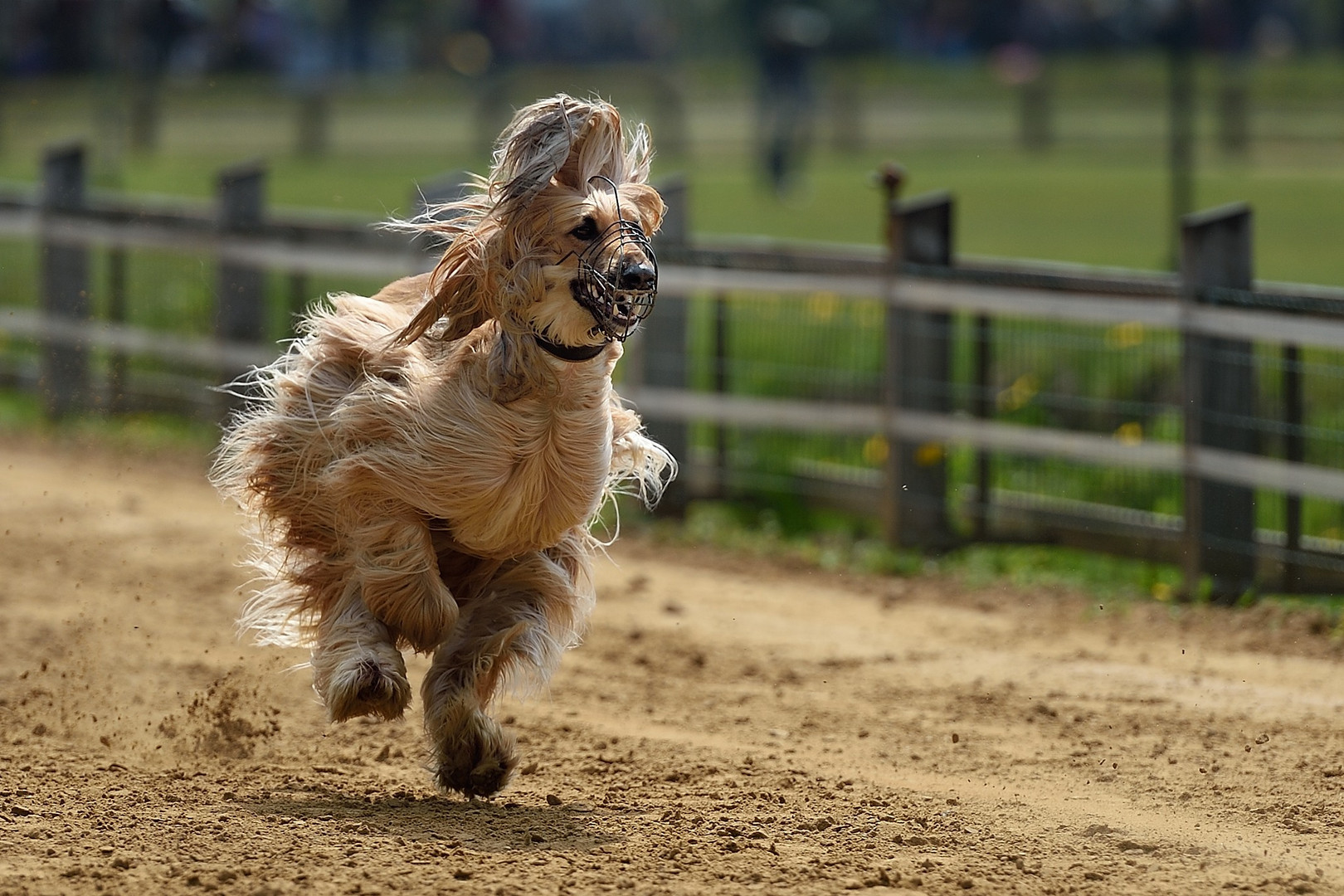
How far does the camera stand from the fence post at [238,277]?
978 centimetres

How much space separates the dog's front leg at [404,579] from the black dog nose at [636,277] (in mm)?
894

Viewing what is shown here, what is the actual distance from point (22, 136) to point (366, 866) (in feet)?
71.1

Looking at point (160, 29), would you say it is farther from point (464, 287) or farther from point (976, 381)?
point (464, 287)

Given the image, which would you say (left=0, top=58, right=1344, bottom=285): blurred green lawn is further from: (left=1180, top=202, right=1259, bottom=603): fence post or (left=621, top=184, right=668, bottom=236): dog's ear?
(left=621, top=184, right=668, bottom=236): dog's ear

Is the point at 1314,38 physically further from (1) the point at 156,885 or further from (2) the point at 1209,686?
(1) the point at 156,885

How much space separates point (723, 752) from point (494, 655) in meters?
0.78

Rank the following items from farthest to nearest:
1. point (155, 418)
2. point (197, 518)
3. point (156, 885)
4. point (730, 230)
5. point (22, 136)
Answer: point (22, 136)
point (730, 230)
point (155, 418)
point (197, 518)
point (156, 885)

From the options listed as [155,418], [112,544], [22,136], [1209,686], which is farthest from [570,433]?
[22,136]

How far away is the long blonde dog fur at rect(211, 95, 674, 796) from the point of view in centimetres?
406

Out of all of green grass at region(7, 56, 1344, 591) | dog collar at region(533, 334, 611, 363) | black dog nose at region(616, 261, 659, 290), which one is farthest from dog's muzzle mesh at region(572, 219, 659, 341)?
green grass at region(7, 56, 1344, 591)

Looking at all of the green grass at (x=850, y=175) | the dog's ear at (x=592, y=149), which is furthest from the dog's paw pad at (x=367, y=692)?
the green grass at (x=850, y=175)

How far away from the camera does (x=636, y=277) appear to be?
3.81m

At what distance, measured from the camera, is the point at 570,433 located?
4168 mm

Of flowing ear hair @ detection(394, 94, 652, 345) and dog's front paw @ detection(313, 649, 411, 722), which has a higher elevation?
flowing ear hair @ detection(394, 94, 652, 345)
